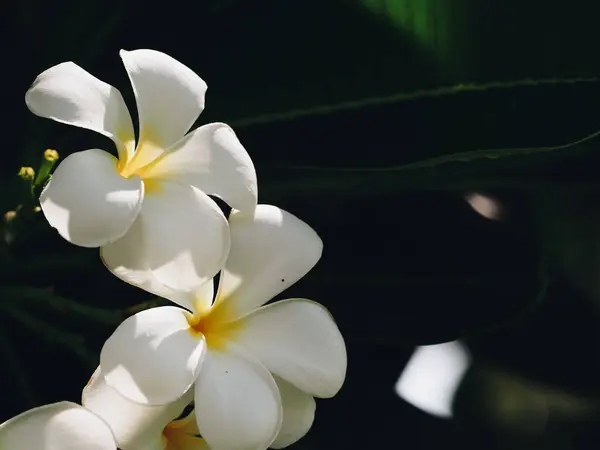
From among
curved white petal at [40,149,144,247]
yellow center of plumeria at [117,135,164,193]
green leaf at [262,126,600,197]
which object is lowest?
green leaf at [262,126,600,197]

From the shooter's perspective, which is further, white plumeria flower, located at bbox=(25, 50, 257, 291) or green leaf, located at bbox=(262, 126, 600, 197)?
green leaf, located at bbox=(262, 126, 600, 197)

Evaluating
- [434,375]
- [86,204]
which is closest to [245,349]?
[86,204]

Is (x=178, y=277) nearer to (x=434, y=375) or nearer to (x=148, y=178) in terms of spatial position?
(x=148, y=178)

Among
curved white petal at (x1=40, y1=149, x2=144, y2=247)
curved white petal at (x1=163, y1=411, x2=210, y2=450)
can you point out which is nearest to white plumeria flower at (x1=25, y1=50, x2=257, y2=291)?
curved white petal at (x1=40, y1=149, x2=144, y2=247)

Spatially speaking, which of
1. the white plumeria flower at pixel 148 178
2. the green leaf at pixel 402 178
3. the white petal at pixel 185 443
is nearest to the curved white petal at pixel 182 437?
the white petal at pixel 185 443

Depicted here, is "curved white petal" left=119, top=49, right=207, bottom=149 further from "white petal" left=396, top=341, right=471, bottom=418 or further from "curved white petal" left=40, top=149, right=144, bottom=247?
"white petal" left=396, top=341, right=471, bottom=418

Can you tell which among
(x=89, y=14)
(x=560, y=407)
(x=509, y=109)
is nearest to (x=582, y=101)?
(x=509, y=109)

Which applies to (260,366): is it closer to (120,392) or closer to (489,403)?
(120,392)
